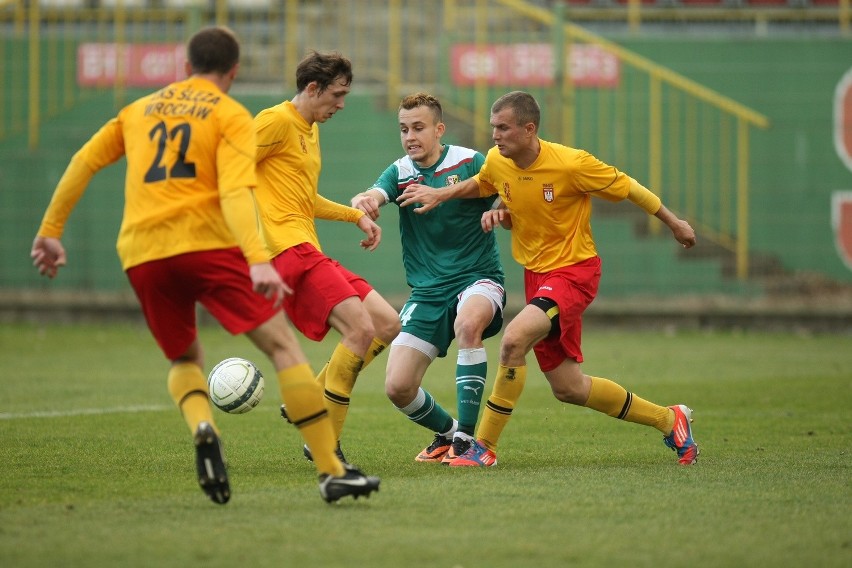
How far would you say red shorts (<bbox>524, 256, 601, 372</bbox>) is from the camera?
717 centimetres

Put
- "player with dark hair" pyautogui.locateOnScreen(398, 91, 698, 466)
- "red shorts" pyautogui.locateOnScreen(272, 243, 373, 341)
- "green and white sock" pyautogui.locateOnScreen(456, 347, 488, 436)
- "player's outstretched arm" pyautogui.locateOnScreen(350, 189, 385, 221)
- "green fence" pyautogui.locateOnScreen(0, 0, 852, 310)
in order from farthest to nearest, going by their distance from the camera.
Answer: "green fence" pyautogui.locateOnScreen(0, 0, 852, 310)
"player's outstretched arm" pyautogui.locateOnScreen(350, 189, 385, 221)
"green and white sock" pyautogui.locateOnScreen(456, 347, 488, 436)
"player with dark hair" pyautogui.locateOnScreen(398, 91, 698, 466)
"red shorts" pyautogui.locateOnScreen(272, 243, 373, 341)

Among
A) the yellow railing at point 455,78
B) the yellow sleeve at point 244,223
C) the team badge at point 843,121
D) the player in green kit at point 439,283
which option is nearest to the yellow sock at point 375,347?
the player in green kit at point 439,283

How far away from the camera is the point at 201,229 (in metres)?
5.52

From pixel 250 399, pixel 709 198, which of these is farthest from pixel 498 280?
pixel 709 198

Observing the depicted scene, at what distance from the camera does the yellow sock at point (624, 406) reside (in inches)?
289

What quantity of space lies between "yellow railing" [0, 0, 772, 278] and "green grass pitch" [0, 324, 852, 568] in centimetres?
640

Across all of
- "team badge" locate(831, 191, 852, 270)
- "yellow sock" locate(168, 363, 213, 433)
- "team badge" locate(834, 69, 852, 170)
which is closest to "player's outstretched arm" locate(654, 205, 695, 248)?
"yellow sock" locate(168, 363, 213, 433)

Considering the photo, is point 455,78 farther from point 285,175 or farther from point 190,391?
point 190,391

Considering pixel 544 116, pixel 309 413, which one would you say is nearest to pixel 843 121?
pixel 544 116

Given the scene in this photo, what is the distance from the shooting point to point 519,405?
10.2 m

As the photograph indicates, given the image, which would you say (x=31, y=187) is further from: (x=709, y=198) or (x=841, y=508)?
(x=841, y=508)

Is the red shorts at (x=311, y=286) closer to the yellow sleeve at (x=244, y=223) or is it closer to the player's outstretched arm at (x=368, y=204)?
the player's outstretched arm at (x=368, y=204)

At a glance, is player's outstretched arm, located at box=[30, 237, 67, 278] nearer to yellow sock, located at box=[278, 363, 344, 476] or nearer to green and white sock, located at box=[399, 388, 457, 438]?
yellow sock, located at box=[278, 363, 344, 476]

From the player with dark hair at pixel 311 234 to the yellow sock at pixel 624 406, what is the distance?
1196mm
